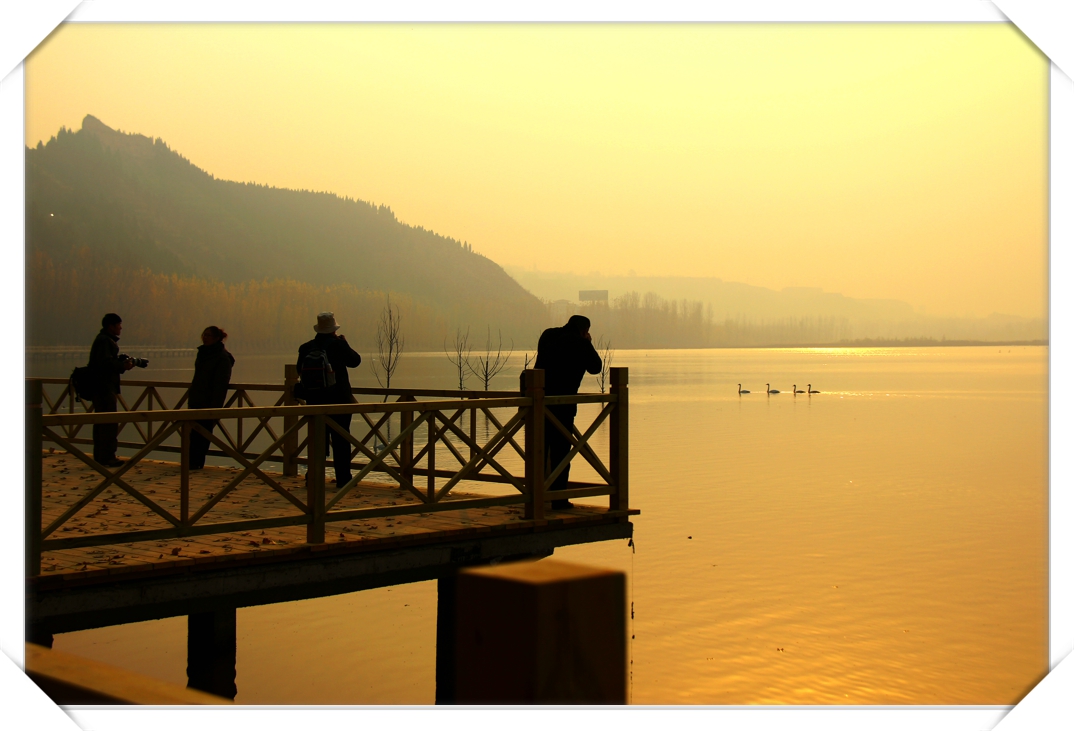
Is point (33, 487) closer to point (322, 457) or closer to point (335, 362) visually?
point (322, 457)

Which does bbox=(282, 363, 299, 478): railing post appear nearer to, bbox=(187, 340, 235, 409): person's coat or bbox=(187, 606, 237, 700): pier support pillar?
bbox=(187, 340, 235, 409): person's coat

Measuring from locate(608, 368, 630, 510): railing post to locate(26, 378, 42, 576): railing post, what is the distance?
16.5ft

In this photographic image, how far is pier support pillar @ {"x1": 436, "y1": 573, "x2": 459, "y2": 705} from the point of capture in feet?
33.0

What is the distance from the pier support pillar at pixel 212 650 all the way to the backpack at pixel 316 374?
2.57 m

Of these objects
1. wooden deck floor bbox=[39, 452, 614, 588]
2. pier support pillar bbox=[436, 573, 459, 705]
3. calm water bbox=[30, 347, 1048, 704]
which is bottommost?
calm water bbox=[30, 347, 1048, 704]

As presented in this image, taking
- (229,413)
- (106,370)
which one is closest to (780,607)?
(106,370)

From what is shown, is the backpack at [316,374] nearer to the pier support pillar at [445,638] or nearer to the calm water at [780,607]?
the pier support pillar at [445,638]

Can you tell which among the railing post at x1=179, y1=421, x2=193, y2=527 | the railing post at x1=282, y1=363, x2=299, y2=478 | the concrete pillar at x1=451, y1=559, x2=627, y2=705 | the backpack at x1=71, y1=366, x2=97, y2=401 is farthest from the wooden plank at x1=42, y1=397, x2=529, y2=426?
the backpack at x1=71, y1=366, x2=97, y2=401

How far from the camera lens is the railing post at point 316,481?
25.2 ft

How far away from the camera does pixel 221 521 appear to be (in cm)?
852

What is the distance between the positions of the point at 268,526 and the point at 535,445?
8.57 ft

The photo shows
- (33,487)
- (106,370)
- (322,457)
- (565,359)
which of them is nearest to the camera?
(33,487)
